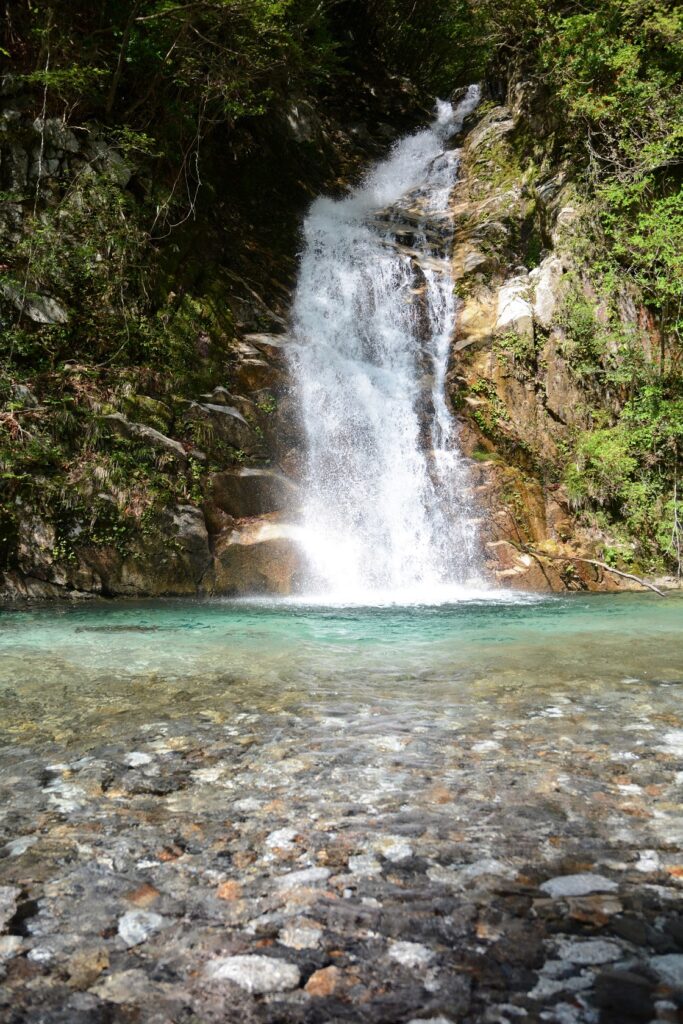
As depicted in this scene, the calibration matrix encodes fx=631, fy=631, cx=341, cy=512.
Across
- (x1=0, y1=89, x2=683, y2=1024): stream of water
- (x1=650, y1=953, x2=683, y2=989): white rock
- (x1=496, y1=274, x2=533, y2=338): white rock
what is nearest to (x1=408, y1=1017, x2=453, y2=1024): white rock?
(x1=0, y1=89, x2=683, y2=1024): stream of water

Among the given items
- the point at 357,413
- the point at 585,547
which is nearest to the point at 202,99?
the point at 357,413

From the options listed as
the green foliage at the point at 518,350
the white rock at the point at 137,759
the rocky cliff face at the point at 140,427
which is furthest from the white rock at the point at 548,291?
the white rock at the point at 137,759

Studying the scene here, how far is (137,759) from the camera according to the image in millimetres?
2736

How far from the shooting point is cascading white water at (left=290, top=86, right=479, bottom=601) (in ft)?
36.0

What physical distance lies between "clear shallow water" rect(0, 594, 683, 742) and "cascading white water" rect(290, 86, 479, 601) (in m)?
2.71

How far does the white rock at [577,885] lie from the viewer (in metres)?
1.68

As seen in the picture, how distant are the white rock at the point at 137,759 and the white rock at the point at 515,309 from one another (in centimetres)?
1121

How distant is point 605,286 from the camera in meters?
11.7

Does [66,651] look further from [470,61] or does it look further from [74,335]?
[470,61]

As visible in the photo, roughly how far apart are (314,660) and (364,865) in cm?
314

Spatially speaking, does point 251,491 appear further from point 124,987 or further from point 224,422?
point 124,987

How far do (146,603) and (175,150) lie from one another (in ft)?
28.2

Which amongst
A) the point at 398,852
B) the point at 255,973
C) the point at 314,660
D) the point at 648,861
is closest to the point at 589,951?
the point at 648,861

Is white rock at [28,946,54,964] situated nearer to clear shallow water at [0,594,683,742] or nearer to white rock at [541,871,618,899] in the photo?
white rock at [541,871,618,899]
